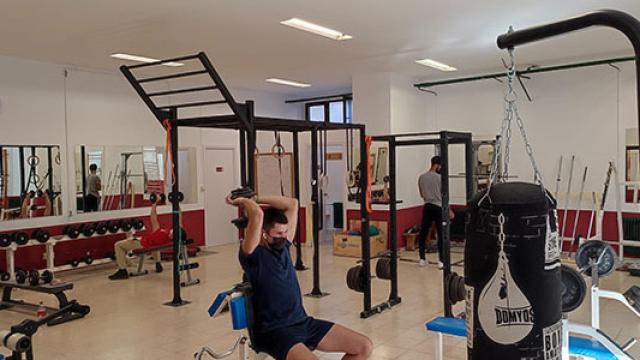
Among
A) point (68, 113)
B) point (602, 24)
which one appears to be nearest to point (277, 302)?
point (602, 24)

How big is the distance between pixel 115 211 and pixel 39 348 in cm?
376

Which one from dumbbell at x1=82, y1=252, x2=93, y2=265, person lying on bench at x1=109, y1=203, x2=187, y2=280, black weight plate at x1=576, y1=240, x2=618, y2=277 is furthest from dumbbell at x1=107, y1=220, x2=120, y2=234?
black weight plate at x1=576, y1=240, x2=618, y2=277

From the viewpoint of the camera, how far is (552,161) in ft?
26.9

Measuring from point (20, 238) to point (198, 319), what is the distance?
2.82 meters

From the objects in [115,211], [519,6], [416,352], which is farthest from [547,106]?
[115,211]

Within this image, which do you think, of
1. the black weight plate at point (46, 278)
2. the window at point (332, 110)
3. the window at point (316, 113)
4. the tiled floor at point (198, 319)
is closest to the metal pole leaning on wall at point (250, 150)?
the tiled floor at point (198, 319)

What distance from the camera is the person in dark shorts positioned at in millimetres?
7707

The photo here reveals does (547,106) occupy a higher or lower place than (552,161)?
higher

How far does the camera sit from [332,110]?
10805mm

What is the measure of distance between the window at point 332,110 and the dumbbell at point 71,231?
5.28 metres

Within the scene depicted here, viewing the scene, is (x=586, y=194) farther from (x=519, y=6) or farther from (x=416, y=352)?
(x=416, y=352)

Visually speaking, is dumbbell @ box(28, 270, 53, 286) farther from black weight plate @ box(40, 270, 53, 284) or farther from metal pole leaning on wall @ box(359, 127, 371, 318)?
metal pole leaning on wall @ box(359, 127, 371, 318)

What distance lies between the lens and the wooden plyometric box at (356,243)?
832 centimetres

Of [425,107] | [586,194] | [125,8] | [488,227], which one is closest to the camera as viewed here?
[488,227]
